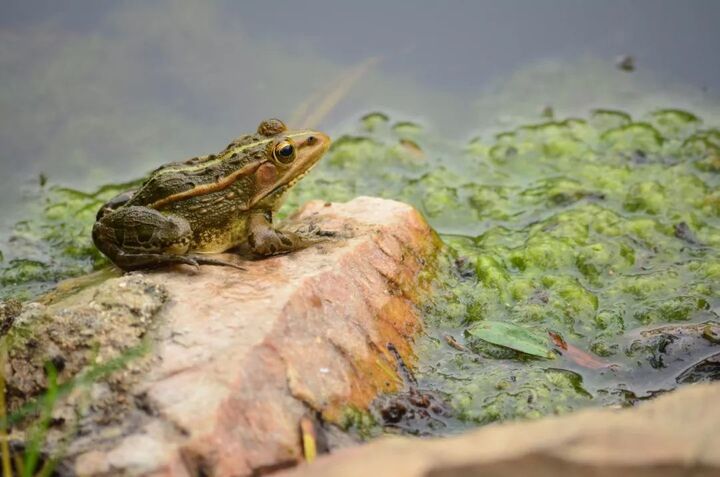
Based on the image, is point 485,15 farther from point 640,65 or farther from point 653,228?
point 653,228

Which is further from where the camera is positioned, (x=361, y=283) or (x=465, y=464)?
(x=361, y=283)

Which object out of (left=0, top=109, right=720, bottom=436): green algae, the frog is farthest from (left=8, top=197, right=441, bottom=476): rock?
(left=0, top=109, right=720, bottom=436): green algae

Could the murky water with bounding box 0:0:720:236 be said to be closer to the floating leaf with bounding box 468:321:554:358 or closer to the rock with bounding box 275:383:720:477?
the floating leaf with bounding box 468:321:554:358

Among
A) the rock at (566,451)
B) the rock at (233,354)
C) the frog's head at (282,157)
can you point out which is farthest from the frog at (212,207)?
the rock at (566,451)

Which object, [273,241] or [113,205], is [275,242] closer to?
[273,241]

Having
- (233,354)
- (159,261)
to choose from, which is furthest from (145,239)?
(233,354)

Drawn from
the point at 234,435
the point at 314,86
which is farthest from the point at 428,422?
the point at 314,86
